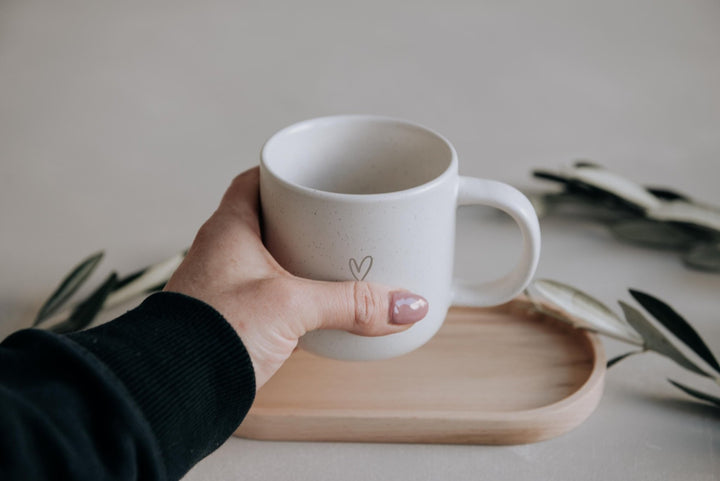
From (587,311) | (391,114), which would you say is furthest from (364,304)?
(391,114)

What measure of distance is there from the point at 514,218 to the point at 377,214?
0.42 ft

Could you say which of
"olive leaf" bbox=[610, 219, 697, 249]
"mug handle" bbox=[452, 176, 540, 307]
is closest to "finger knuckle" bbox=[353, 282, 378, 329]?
"mug handle" bbox=[452, 176, 540, 307]

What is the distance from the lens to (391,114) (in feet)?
3.91

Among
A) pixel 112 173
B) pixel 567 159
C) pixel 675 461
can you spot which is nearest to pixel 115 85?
pixel 112 173

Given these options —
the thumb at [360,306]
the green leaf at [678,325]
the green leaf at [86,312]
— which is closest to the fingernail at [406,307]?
the thumb at [360,306]

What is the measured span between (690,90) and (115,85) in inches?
39.2

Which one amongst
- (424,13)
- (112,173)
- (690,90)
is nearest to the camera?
(112,173)

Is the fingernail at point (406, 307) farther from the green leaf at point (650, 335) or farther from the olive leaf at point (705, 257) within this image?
the olive leaf at point (705, 257)

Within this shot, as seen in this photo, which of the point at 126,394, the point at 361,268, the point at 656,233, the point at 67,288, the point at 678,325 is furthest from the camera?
the point at 656,233

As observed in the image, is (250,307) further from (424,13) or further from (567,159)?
(424,13)

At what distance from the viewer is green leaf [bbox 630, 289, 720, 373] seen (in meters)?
0.65

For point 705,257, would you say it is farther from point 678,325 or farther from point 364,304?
point 364,304

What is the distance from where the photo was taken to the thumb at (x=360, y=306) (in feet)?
1.74

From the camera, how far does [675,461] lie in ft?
1.98
